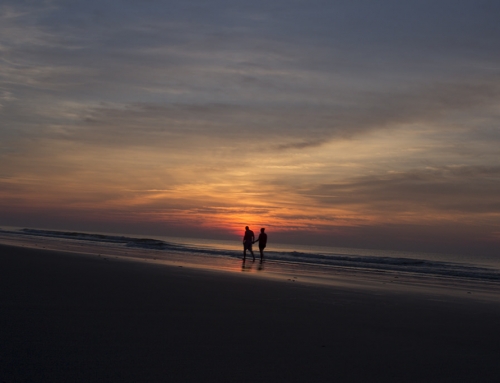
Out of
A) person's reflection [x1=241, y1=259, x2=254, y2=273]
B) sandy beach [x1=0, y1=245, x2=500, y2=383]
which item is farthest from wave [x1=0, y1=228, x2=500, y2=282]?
Result: sandy beach [x1=0, y1=245, x2=500, y2=383]

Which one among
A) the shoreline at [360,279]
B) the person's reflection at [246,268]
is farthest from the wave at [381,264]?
the person's reflection at [246,268]

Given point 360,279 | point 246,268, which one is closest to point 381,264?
point 246,268

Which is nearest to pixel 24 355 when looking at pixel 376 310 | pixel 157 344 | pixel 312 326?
pixel 157 344

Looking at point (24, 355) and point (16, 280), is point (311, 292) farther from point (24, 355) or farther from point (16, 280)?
point (24, 355)

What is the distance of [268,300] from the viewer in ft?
30.5

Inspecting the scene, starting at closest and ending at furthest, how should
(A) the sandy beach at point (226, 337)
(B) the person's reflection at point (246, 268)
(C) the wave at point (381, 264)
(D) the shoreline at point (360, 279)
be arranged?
(A) the sandy beach at point (226, 337) < (D) the shoreline at point (360, 279) < (B) the person's reflection at point (246, 268) < (C) the wave at point (381, 264)

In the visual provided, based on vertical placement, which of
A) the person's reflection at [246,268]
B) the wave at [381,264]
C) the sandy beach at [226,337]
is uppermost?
the wave at [381,264]

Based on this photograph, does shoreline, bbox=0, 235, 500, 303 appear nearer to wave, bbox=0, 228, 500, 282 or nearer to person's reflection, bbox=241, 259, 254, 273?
person's reflection, bbox=241, 259, 254, 273

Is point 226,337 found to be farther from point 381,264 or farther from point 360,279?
point 381,264

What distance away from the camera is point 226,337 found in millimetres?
5859

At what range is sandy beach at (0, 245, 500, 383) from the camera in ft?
14.7

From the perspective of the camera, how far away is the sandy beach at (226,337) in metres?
4.48

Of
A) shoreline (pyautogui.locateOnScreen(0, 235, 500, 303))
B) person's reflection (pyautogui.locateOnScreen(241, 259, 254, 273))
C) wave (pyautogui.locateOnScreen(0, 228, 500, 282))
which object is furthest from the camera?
wave (pyautogui.locateOnScreen(0, 228, 500, 282))

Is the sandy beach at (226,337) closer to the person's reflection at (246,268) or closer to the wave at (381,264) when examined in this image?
the person's reflection at (246,268)
